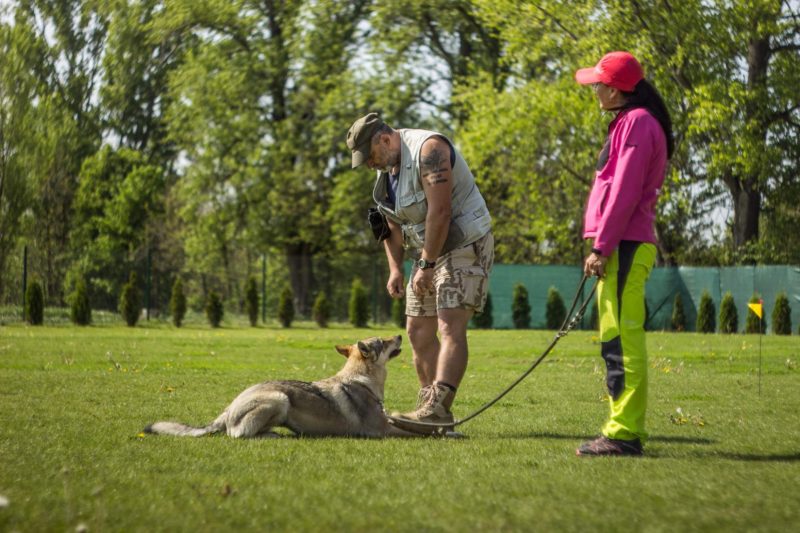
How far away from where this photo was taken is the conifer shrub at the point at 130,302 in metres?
29.9

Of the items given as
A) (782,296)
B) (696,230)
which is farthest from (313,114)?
(782,296)

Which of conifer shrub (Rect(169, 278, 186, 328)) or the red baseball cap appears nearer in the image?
the red baseball cap

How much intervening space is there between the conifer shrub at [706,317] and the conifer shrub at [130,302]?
16.1 metres

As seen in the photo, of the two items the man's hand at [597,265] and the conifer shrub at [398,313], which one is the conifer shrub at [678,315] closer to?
the conifer shrub at [398,313]

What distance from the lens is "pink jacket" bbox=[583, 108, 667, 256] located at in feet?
20.2

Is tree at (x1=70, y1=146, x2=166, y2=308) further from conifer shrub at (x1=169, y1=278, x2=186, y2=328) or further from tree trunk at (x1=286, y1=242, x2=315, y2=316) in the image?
conifer shrub at (x1=169, y1=278, x2=186, y2=328)

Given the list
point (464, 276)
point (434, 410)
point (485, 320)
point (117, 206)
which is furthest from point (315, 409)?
point (117, 206)

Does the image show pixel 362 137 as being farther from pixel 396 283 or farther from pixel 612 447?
pixel 612 447

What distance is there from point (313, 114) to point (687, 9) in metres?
15.5

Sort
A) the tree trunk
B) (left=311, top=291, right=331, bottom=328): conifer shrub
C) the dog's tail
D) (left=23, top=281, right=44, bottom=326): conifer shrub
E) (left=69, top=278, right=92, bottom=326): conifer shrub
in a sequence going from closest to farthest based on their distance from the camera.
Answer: the dog's tail, (left=23, top=281, right=44, bottom=326): conifer shrub, (left=69, top=278, right=92, bottom=326): conifer shrub, (left=311, top=291, right=331, bottom=328): conifer shrub, the tree trunk

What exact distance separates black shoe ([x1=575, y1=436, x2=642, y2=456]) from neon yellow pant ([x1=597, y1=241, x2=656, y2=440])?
3 centimetres

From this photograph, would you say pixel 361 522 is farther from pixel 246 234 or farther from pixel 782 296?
pixel 246 234

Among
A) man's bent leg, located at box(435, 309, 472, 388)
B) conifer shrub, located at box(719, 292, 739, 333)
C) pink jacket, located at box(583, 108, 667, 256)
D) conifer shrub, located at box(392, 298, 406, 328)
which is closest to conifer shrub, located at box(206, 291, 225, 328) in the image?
conifer shrub, located at box(392, 298, 406, 328)

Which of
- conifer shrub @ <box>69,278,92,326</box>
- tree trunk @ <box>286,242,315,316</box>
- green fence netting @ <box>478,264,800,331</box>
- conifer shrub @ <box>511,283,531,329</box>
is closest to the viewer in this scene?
green fence netting @ <box>478,264,800,331</box>
